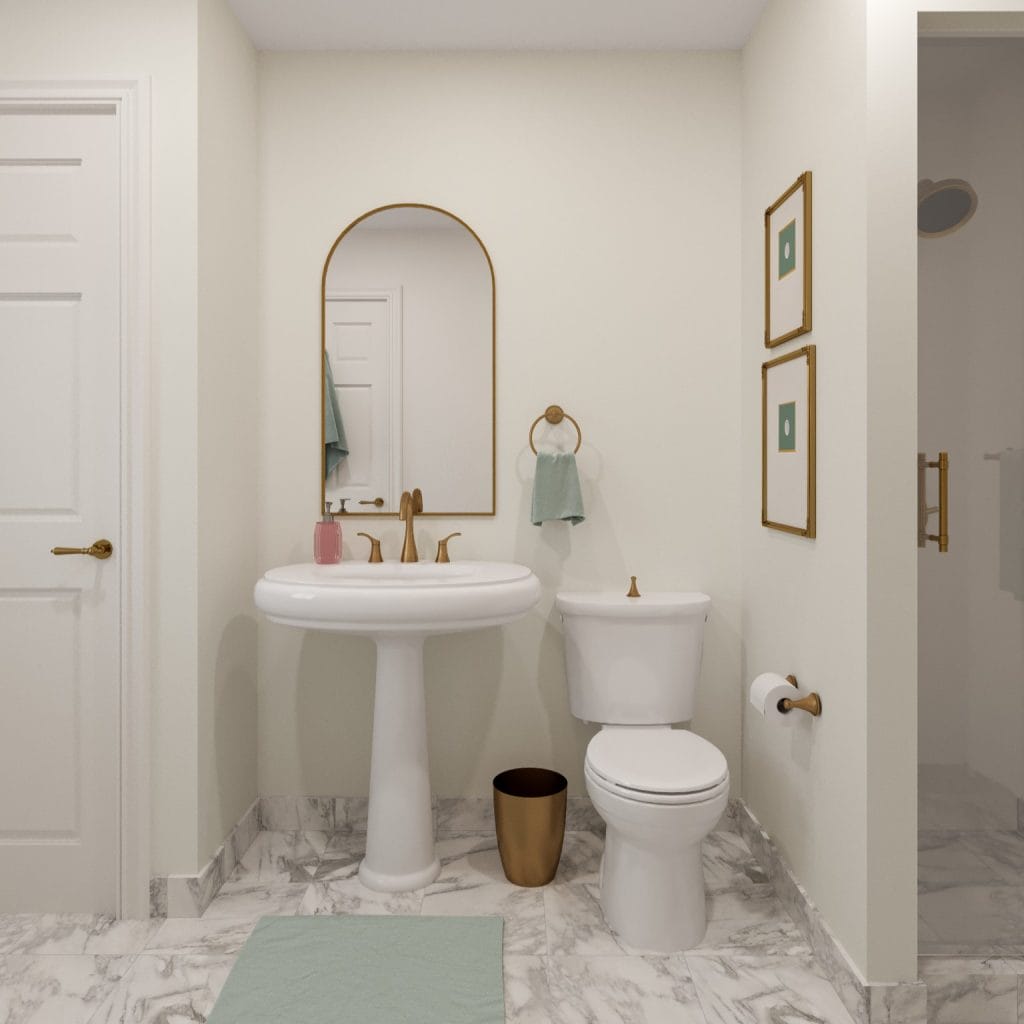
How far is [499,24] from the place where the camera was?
2254 millimetres

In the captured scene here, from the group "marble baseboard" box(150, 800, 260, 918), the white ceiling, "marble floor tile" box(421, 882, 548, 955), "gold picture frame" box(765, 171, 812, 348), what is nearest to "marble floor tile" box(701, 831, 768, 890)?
"marble floor tile" box(421, 882, 548, 955)

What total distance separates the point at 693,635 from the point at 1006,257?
1.55 meters

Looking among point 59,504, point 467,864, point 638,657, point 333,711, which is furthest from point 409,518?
point 467,864

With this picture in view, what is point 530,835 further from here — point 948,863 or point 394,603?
point 948,863

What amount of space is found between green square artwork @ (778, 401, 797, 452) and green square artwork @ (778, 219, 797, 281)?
13.6 inches

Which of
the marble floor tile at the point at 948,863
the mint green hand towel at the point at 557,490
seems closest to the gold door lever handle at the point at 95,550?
the mint green hand towel at the point at 557,490

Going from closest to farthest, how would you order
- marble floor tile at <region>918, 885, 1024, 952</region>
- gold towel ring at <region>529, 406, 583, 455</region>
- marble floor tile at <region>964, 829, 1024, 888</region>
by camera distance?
marble floor tile at <region>918, 885, 1024, 952</region> < marble floor tile at <region>964, 829, 1024, 888</region> < gold towel ring at <region>529, 406, 583, 455</region>

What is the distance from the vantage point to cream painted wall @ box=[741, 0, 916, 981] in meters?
1.56

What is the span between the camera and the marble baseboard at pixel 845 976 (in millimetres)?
1548

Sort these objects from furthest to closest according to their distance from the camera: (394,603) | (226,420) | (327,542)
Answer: (327,542) → (226,420) → (394,603)

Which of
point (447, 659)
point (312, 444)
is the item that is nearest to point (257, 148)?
point (312, 444)

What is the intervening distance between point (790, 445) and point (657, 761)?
868 millimetres

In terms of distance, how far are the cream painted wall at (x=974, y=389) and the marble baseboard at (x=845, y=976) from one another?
0.90 m

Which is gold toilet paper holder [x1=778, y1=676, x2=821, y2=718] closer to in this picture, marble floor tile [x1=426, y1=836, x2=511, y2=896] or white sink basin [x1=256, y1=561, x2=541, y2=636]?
white sink basin [x1=256, y1=561, x2=541, y2=636]
